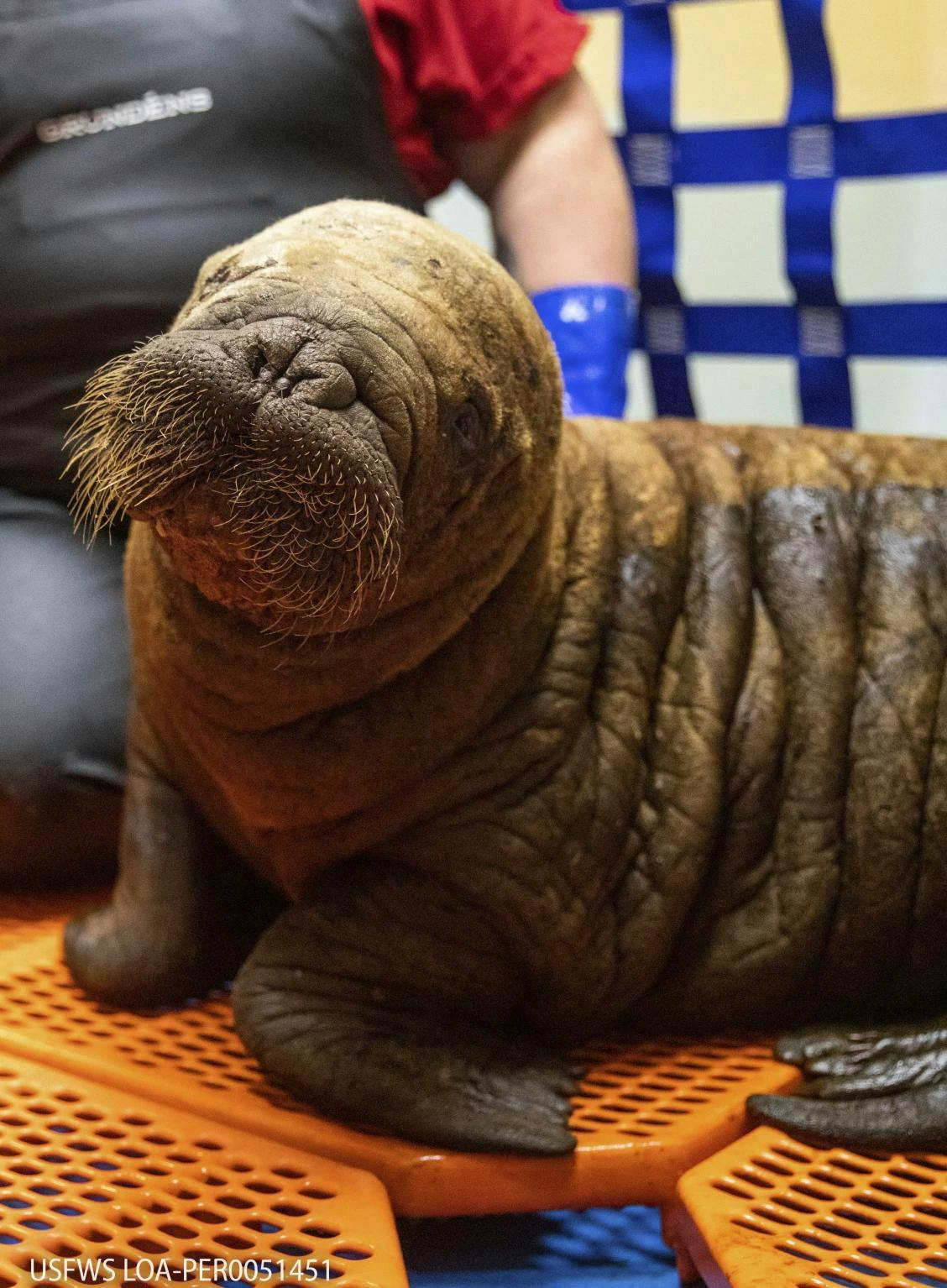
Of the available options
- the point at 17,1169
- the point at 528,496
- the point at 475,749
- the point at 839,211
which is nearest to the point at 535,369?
the point at 528,496

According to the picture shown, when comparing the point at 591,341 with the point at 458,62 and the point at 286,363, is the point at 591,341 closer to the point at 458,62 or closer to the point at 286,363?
the point at 458,62

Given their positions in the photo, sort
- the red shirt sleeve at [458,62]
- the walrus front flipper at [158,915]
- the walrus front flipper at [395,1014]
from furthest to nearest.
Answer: the red shirt sleeve at [458,62] < the walrus front flipper at [158,915] < the walrus front flipper at [395,1014]

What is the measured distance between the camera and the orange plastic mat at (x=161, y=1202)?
1548 mm

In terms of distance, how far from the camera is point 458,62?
281cm

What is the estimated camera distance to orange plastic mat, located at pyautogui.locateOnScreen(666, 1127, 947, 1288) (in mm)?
1603

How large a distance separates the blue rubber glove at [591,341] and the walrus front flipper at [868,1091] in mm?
1151

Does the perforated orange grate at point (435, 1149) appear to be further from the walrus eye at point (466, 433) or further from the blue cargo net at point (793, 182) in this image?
the blue cargo net at point (793, 182)

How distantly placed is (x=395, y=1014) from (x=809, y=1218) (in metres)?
0.55

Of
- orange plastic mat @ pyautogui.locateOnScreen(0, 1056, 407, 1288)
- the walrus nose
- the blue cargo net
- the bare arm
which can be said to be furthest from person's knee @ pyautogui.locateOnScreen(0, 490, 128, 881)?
the blue cargo net

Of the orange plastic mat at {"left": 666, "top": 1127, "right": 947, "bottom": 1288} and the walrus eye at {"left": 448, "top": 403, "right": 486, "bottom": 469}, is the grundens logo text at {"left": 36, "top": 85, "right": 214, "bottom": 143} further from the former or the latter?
the orange plastic mat at {"left": 666, "top": 1127, "right": 947, "bottom": 1288}

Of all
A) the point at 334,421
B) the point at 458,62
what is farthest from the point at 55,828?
the point at 458,62

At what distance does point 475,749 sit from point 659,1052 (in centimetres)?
51

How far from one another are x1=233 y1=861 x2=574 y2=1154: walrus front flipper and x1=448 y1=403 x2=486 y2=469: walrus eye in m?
0.55

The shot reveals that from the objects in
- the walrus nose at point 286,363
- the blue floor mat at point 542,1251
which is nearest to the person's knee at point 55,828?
the blue floor mat at point 542,1251
